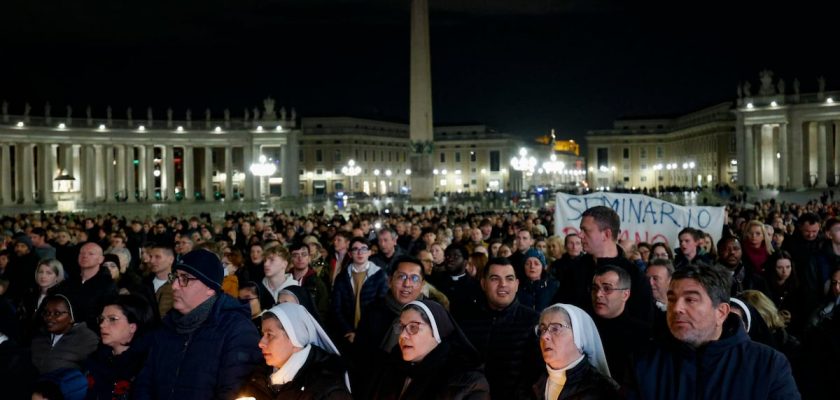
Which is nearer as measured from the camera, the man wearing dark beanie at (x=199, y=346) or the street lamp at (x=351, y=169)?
the man wearing dark beanie at (x=199, y=346)

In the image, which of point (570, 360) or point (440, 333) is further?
point (440, 333)

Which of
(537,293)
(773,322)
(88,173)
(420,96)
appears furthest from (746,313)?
(88,173)

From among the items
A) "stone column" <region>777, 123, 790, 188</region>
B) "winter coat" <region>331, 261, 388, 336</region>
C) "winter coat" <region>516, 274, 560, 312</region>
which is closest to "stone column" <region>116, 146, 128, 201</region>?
"stone column" <region>777, 123, 790, 188</region>

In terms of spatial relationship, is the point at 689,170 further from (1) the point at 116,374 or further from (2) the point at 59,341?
(1) the point at 116,374

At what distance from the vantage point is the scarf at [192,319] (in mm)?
5645

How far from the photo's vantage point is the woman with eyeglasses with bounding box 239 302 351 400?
5.00 m

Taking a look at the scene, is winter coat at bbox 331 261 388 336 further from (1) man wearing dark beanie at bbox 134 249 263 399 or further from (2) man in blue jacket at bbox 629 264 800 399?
(2) man in blue jacket at bbox 629 264 800 399

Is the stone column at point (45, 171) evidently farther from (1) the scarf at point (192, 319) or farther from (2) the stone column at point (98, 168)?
(1) the scarf at point (192, 319)

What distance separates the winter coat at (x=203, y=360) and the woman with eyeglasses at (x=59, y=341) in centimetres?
148

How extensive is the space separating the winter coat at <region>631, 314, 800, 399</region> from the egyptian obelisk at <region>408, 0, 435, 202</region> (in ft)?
115

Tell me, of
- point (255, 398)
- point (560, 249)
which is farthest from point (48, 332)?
point (560, 249)

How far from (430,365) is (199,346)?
59.0 inches

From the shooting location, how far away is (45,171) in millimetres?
79438

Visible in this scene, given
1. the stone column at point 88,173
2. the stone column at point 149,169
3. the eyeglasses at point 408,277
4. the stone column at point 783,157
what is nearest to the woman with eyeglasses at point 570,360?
the eyeglasses at point 408,277
